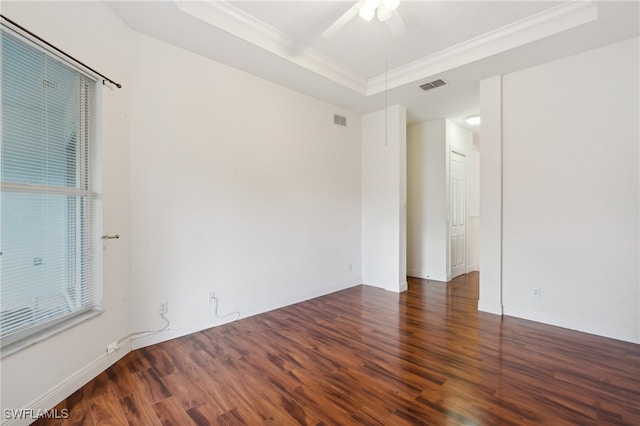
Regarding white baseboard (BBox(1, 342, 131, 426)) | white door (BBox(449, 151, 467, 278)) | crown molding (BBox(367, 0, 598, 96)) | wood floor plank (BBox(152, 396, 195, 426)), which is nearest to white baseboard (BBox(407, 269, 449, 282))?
white door (BBox(449, 151, 467, 278))

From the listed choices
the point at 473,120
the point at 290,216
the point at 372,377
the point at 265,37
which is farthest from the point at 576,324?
the point at 265,37

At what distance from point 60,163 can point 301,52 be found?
2516mm

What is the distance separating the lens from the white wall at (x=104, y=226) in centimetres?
175

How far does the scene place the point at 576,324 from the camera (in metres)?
3.11

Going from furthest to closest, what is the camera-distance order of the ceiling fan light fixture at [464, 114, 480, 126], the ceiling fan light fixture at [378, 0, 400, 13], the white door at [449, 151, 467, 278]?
the white door at [449, 151, 467, 278]
the ceiling fan light fixture at [464, 114, 480, 126]
the ceiling fan light fixture at [378, 0, 400, 13]

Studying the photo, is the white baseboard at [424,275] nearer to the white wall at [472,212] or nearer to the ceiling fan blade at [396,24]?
the white wall at [472,212]

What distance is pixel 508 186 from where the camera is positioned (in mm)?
3535

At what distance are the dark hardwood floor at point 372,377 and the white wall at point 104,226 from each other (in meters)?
0.18

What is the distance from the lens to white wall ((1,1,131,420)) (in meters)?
1.75

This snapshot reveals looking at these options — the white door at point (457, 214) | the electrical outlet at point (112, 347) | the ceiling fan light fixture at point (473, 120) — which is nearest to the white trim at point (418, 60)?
the ceiling fan light fixture at point (473, 120)

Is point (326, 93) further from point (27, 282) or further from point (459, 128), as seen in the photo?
point (27, 282)

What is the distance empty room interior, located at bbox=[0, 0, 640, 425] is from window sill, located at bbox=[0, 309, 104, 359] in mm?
19

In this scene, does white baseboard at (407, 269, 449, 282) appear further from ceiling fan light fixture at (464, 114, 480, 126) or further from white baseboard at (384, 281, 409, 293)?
ceiling fan light fixture at (464, 114, 480, 126)

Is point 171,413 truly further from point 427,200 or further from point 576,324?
point 427,200
